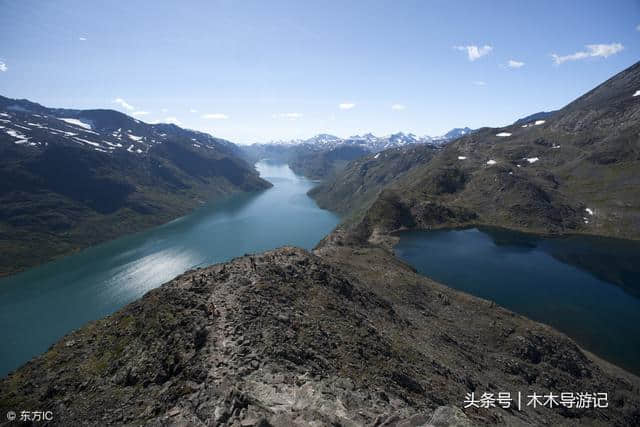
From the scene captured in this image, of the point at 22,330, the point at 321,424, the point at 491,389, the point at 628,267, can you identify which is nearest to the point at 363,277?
the point at 491,389

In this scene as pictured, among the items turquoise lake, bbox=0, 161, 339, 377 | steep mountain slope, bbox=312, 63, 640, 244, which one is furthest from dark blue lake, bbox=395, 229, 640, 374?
turquoise lake, bbox=0, 161, 339, 377

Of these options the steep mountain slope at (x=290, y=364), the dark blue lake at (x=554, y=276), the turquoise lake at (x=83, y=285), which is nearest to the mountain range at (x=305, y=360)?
the steep mountain slope at (x=290, y=364)

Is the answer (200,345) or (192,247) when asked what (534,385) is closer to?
(200,345)

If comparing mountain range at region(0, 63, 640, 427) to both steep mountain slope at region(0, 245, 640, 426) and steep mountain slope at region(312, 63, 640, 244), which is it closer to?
steep mountain slope at region(0, 245, 640, 426)

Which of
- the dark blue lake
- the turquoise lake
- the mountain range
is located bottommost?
the turquoise lake

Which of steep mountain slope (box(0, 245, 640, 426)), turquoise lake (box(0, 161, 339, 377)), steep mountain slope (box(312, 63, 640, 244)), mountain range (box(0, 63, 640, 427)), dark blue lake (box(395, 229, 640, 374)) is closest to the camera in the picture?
steep mountain slope (box(0, 245, 640, 426))

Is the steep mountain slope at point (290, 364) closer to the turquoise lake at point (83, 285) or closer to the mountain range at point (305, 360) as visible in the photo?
the mountain range at point (305, 360)

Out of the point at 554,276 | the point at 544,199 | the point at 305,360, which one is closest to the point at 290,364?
the point at 305,360
